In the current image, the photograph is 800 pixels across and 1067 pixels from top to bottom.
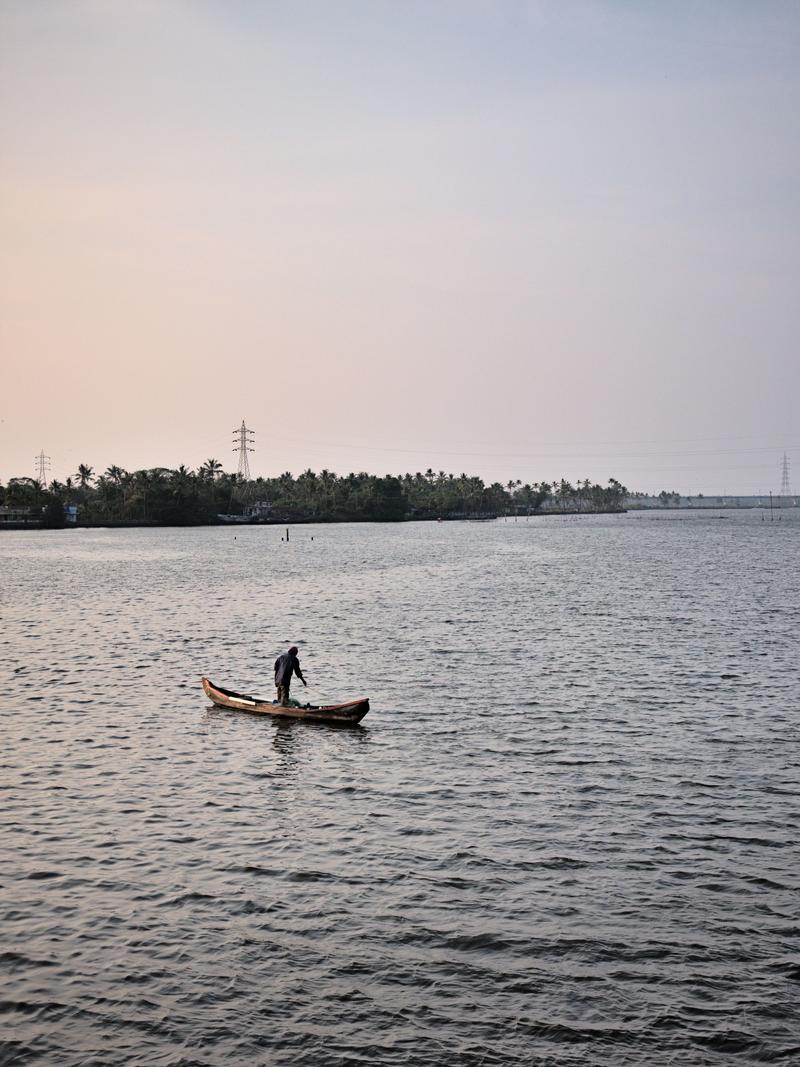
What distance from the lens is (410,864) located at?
2080cm

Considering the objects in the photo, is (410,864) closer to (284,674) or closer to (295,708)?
(295,708)

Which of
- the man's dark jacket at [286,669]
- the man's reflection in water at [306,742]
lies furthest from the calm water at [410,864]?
the man's dark jacket at [286,669]

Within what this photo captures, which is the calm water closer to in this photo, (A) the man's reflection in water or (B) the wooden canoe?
(A) the man's reflection in water

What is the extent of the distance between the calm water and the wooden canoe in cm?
51

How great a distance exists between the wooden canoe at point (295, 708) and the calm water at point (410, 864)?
514 millimetres

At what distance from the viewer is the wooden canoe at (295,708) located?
110 ft

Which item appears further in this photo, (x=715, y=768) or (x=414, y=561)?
(x=414, y=561)

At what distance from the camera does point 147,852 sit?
21.5 m

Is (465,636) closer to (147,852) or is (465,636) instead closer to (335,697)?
(335,697)

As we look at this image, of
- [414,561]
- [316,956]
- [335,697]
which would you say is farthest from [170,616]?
[414,561]

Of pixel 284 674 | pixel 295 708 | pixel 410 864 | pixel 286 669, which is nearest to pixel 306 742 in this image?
pixel 295 708

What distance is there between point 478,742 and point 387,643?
2571cm

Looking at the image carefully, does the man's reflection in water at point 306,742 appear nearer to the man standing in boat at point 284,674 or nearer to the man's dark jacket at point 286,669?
the man standing in boat at point 284,674

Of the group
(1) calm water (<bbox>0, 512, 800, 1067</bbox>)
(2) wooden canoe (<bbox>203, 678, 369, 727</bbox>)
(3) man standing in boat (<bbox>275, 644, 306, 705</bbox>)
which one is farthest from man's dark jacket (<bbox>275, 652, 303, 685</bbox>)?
(1) calm water (<bbox>0, 512, 800, 1067</bbox>)
